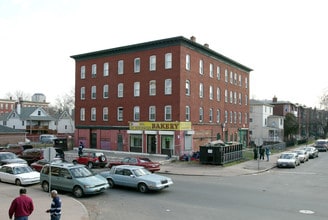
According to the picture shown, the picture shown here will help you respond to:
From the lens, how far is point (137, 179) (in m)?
18.2

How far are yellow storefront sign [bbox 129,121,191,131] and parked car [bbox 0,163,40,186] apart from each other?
63.9 feet

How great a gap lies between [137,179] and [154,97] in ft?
76.0

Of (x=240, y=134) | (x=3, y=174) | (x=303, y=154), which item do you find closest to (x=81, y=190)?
(x=3, y=174)

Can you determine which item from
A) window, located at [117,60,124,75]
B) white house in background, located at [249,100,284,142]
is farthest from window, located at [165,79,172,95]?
white house in background, located at [249,100,284,142]

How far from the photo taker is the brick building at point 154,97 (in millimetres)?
38844

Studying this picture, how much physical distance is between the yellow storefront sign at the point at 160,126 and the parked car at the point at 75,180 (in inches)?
810

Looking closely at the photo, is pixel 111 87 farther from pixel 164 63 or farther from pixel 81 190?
pixel 81 190

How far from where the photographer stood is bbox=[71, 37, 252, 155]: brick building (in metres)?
38.8

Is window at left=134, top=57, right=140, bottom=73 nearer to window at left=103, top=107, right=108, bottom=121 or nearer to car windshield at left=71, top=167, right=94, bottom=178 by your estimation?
window at left=103, top=107, right=108, bottom=121

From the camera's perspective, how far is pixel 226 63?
50562mm

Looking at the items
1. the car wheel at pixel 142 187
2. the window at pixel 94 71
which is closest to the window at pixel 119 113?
the window at pixel 94 71

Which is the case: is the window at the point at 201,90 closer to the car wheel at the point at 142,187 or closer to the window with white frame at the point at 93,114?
the window with white frame at the point at 93,114

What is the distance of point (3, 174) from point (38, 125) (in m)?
61.3

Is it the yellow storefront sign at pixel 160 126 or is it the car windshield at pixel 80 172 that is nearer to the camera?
the car windshield at pixel 80 172
